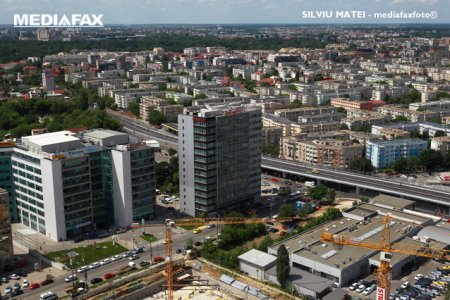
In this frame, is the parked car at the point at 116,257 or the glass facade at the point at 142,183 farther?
the glass facade at the point at 142,183

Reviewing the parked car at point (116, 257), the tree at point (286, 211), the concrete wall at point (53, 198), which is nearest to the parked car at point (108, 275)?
the parked car at point (116, 257)

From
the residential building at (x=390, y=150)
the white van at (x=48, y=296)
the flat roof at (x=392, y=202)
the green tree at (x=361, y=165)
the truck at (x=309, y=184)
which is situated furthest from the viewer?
the residential building at (x=390, y=150)

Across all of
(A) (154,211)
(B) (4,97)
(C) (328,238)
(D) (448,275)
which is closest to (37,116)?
(B) (4,97)

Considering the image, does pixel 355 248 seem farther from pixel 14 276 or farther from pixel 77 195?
pixel 14 276

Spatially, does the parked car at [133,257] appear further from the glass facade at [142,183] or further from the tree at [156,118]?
the tree at [156,118]

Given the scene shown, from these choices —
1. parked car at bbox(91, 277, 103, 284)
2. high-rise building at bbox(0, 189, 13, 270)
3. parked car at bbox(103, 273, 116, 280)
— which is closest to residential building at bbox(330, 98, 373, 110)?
parked car at bbox(103, 273, 116, 280)

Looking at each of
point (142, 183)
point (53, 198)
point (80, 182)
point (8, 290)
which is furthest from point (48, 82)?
point (8, 290)
